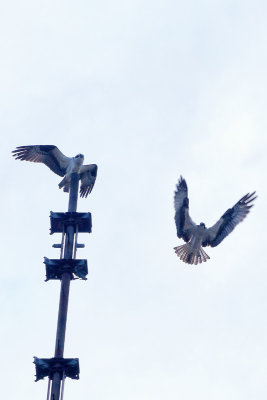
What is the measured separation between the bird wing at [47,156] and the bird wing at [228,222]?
5460mm

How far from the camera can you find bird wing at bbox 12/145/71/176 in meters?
29.6

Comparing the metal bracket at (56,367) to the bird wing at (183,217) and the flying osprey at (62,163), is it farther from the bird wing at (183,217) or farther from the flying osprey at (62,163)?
the bird wing at (183,217)

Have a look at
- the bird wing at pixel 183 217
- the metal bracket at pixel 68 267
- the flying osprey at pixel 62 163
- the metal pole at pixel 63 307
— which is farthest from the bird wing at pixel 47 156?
the metal bracket at pixel 68 267

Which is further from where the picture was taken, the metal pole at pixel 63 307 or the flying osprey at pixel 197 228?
the flying osprey at pixel 197 228

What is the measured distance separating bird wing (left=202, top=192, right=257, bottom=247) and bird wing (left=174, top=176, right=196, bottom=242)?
58cm

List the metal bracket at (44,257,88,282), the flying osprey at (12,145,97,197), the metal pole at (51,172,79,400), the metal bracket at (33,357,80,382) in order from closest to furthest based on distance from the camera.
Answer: the metal pole at (51,172,79,400) < the metal bracket at (33,357,80,382) < the metal bracket at (44,257,88,282) < the flying osprey at (12,145,97,197)

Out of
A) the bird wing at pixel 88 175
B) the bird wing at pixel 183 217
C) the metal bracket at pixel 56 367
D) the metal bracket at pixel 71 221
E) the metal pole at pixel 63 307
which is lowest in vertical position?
the metal bracket at pixel 56 367

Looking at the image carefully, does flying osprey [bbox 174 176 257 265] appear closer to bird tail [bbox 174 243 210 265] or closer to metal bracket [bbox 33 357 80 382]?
bird tail [bbox 174 243 210 265]

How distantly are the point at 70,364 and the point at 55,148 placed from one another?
35.9 feet

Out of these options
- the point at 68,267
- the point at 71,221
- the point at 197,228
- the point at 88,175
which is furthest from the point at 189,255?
the point at 68,267

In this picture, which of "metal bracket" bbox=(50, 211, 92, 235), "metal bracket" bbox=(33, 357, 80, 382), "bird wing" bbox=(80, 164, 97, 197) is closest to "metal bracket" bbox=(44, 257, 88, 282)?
"metal bracket" bbox=(50, 211, 92, 235)

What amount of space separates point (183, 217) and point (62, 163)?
4624 millimetres

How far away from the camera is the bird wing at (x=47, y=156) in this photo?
2958 centimetres

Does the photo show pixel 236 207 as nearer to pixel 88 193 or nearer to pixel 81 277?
pixel 88 193
